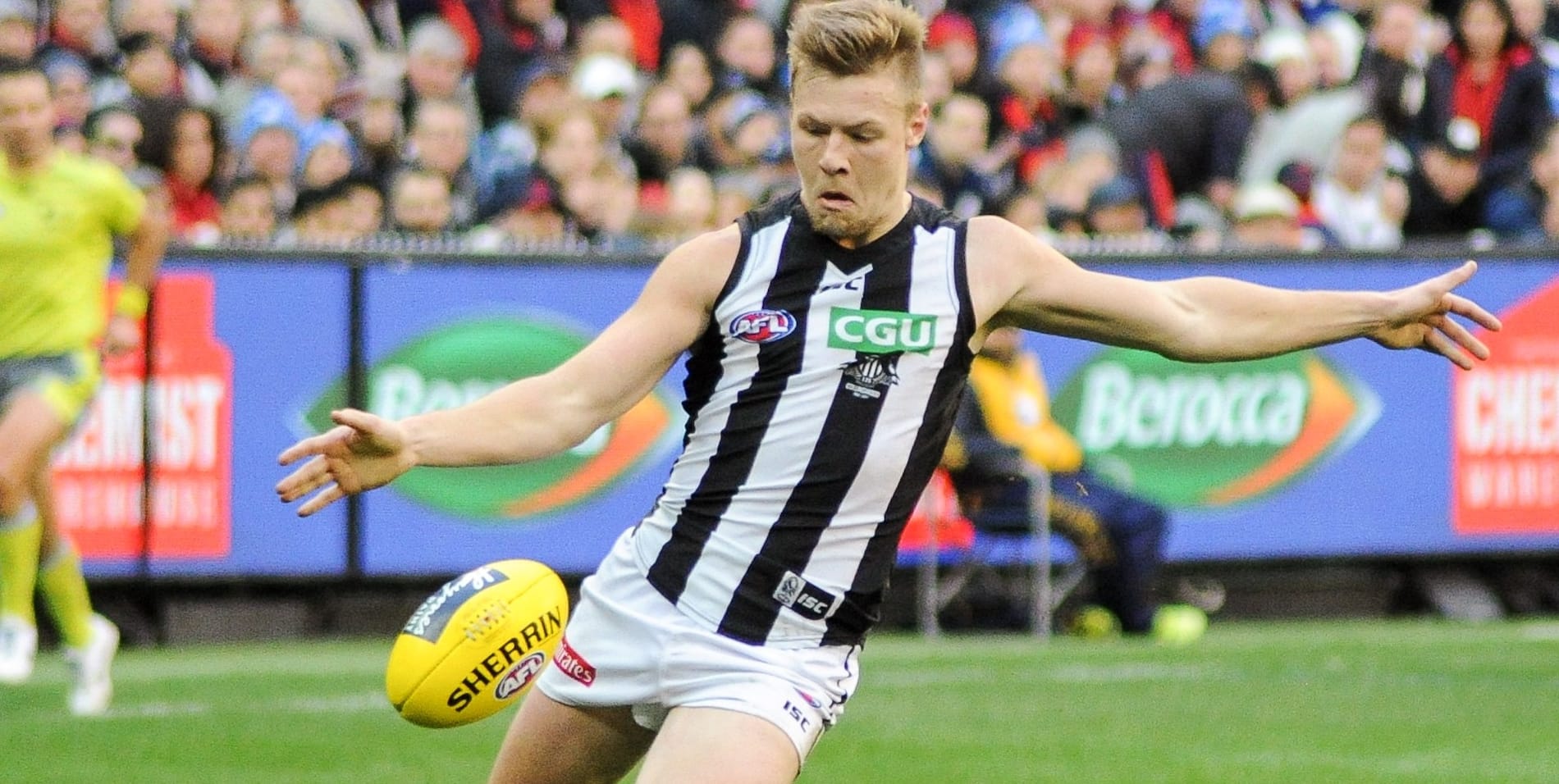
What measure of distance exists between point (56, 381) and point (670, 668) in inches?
220

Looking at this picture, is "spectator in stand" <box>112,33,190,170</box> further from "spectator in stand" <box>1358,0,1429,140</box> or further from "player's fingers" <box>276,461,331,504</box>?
"player's fingers" <box>276,461,331,504</box>

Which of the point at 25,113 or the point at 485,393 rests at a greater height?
the point at 25,113

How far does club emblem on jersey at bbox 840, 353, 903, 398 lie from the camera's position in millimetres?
5012

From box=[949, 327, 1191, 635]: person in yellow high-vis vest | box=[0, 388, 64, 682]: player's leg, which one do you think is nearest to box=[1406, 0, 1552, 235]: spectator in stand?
box=[949, 327, 1191, 635]: person in yellow high-vis vest

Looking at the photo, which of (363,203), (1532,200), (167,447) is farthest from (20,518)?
(1532,200)

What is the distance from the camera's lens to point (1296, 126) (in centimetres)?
1653

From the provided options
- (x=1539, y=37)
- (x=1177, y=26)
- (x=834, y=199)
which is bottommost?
(x=1177, y=26)

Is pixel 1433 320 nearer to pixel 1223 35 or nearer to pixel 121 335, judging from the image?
pixel 121 335

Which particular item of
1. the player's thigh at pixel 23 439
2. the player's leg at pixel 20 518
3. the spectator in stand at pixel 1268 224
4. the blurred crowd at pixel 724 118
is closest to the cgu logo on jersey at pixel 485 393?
the blurred crowd at pixel 724 118

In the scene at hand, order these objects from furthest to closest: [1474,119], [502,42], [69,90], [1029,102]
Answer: [1029,102]
[1474,119]
[502,42]
[69,90]

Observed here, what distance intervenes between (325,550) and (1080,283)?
26.4 feet

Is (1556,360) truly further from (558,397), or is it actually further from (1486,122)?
(558,397)

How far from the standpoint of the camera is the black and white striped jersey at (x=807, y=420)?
500 cm

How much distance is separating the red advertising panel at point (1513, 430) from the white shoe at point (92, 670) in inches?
298
